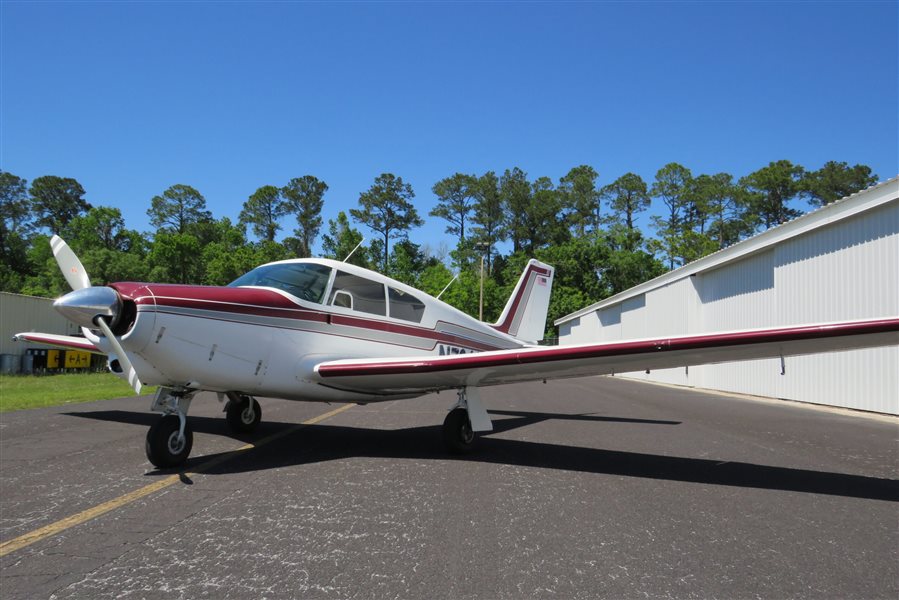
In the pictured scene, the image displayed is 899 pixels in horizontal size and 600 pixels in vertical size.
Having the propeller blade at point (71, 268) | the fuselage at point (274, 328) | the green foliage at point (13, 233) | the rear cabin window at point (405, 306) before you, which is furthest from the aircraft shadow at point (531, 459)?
the green foliage at point (13, 233)

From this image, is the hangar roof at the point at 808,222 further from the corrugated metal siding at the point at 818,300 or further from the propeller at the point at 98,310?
the propeller at the point at 98,310

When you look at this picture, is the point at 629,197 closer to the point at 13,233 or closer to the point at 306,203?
the point at 306,203

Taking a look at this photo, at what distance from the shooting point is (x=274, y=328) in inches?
217

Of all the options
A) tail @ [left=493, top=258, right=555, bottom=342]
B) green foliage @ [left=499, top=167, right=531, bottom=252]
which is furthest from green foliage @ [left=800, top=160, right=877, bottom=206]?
tail @ [left=493, top=258, right=555, bottom=342]

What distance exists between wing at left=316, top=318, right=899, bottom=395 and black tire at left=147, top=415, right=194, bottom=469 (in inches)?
57.8

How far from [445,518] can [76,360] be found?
2530 centimetres

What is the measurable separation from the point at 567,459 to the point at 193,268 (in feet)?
228

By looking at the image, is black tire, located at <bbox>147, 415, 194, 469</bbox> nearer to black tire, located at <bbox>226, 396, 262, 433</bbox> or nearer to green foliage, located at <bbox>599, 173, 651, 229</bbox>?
black tire, located at <bbox>226, 396, 262, 433</bbox>

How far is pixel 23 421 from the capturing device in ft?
26.8

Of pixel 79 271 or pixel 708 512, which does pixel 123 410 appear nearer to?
pixel 79 271

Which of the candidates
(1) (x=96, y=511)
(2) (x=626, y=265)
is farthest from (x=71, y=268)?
(2) (x=626, y=265)

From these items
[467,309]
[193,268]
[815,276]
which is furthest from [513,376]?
[193,268]

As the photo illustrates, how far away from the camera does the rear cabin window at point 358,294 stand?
248 inches

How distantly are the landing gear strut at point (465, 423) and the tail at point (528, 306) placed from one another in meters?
4.79
